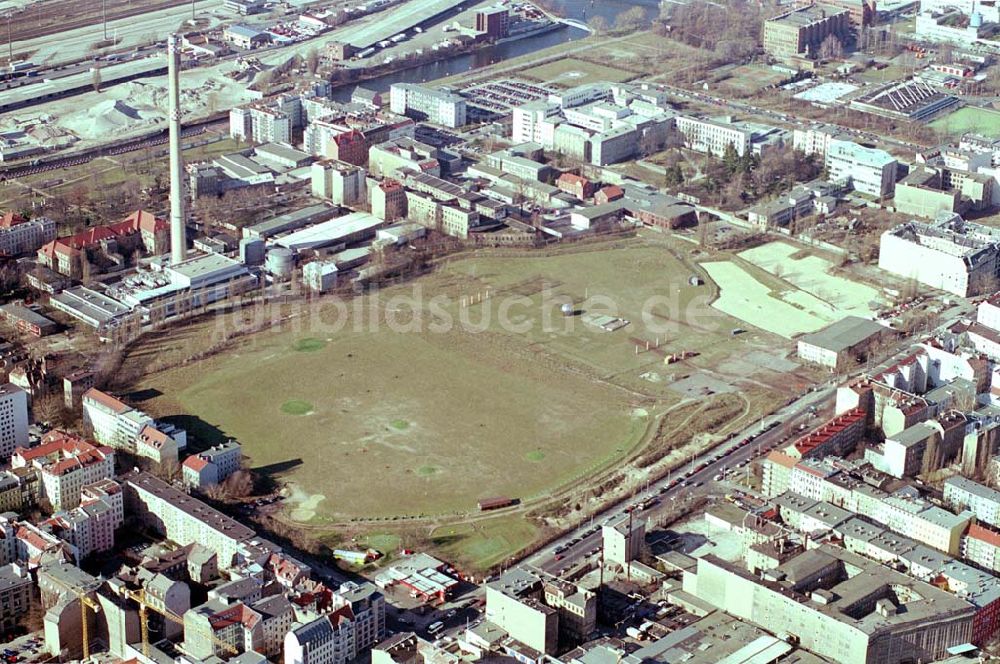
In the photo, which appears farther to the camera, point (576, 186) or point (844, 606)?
point (576, 186)

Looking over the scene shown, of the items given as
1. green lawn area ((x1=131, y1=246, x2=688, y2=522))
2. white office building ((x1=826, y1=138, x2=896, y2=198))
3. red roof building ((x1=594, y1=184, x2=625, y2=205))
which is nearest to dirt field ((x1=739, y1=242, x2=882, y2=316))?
green lawn area ((x1=131, y1=246, x2=688, y2=522))

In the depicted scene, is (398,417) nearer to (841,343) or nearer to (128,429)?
(128,429)

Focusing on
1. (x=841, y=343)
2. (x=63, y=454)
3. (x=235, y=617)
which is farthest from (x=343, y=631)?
(x=841, y=343)

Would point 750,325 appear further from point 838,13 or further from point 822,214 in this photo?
point 838,13

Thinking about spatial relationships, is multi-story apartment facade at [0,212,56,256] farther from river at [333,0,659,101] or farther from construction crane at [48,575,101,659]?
construction crane at [48,575,101,659]

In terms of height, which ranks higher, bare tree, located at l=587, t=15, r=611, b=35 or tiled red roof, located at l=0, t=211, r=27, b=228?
bare tree, located at l=587, t=15, r=611, b=35

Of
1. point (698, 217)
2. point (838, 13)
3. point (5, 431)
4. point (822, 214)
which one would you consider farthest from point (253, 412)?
point (838, 13)
